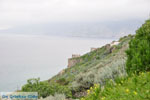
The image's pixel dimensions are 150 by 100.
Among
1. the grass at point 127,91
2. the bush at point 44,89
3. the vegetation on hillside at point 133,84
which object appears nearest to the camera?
the grass at point 127,91

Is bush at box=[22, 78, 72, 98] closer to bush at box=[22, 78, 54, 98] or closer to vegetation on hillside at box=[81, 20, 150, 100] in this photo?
bush at box=[22, 78, 54, 98]

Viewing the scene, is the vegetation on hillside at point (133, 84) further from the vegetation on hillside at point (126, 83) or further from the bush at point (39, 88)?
the bush at point (39, 88)

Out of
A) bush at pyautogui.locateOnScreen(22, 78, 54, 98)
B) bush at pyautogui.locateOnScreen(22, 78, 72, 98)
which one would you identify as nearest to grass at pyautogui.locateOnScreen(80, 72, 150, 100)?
bush at pyautogui.locateOnScreen(22, 78, 72, 98)

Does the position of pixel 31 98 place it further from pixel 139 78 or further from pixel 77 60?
pixel 77 60

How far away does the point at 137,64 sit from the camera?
5.31 metres

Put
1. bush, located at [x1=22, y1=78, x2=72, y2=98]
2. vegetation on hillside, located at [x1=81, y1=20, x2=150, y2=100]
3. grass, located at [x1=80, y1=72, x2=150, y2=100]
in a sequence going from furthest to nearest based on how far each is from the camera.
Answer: bush, located at [x1=22, y1=78, x2=72, y2=98], vegetation on hillside, located at [x1=81, y1=20, x2=150, y2=100], grass, located at [x1=80, y1=72, x2=150, y2=100]

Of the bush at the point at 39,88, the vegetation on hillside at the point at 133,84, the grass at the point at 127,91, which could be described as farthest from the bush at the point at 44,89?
the grass at the point at 127,91

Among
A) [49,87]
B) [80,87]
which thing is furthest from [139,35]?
[49,87]

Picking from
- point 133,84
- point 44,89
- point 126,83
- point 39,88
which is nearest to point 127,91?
point 133,84

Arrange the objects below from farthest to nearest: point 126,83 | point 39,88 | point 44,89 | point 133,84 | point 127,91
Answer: point 39,88
point 44,89
point 126,83
point 133,84
point 127,91

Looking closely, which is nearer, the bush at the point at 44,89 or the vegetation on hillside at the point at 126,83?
the vegetation on hillside at the point at 126,83

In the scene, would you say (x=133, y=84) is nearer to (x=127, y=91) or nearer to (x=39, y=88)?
(x=127, y=91)

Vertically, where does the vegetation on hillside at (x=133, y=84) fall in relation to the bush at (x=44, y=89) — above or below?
above

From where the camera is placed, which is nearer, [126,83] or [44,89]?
[126,83]
